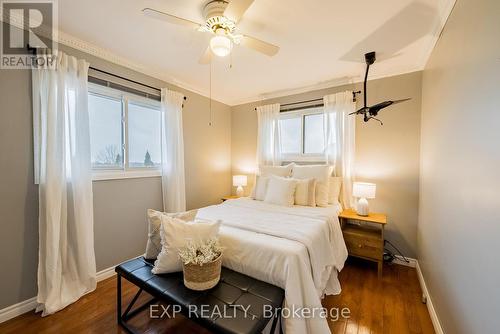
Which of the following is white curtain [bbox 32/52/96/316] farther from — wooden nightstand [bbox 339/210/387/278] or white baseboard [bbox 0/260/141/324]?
wooden nightstand [bbox 339/210/387/278]

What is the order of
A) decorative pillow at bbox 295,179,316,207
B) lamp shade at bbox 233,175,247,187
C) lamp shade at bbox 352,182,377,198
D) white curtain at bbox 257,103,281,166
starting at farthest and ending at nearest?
1. lamp shade at bbox 233,175,247,187
2. white curtain at bbox 257,103,281,166
3. decorative pillow at bbox 295,179,316,207
4. lamp shade at bbox 352,182,377,198

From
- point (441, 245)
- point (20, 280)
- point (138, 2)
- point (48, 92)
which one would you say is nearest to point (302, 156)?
point (441, 245)

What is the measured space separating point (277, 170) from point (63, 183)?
2568 millimetres

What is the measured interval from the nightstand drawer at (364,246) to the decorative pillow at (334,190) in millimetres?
490

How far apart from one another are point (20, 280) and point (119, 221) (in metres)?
0.85

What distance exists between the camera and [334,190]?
2809mm

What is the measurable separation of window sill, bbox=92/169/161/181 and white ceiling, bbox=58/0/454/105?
1.33m

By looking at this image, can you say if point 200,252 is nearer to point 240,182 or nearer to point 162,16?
point 162,16

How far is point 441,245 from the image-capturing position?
59.6 inches

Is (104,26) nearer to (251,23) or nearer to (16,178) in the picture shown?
(251,23)

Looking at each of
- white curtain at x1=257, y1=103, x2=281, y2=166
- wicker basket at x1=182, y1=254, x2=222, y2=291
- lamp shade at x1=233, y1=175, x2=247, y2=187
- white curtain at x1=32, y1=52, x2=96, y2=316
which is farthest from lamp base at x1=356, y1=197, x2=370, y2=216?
white curtain at x1=32, y1=52, x2=96, y2=316

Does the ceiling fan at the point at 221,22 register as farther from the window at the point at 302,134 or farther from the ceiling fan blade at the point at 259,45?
the window at the point at 302,134

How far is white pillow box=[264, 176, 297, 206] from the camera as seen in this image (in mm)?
2652

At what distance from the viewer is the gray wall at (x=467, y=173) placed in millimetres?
873
